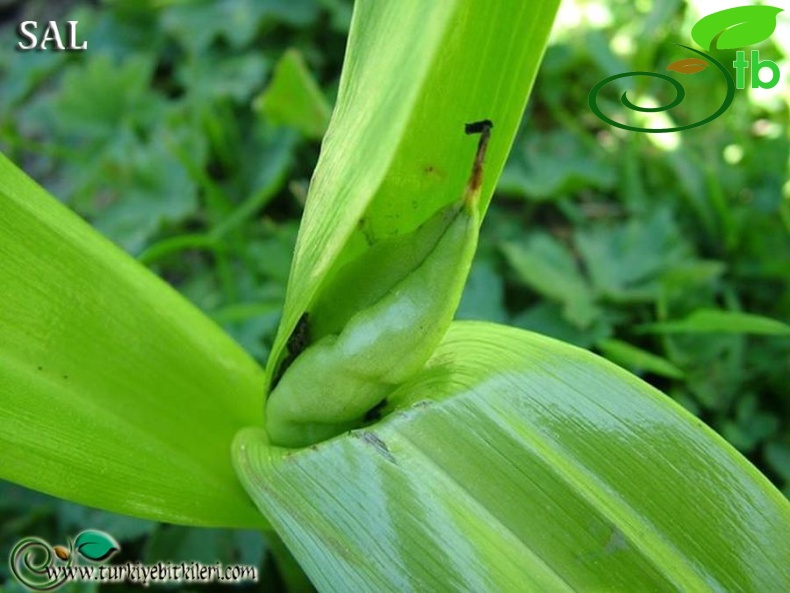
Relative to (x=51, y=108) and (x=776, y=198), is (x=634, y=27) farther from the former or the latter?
(x=51, y=108)

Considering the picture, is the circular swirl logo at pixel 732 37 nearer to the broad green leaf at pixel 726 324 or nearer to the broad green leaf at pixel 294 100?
the broad green leaf at pixel 726 324

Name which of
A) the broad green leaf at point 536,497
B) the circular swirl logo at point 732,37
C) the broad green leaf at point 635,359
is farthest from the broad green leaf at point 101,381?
the circular swirl logo at point 732,37

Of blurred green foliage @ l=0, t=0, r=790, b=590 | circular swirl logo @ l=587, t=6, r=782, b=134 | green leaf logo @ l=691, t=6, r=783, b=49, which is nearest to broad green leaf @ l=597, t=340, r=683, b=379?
blurred green foliage @ l=0, t=0, r=790, b=590

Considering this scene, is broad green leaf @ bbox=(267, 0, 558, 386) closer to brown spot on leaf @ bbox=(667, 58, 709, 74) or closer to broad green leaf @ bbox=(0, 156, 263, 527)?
broad green leaf @ bbox=(0, 156, 263, 527)

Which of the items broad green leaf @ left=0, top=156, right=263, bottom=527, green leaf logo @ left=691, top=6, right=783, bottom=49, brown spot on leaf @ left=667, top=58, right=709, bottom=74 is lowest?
broad green leaf @ left=0, top=156, right=263, bottom=527

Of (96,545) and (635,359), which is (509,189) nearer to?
(635,359)

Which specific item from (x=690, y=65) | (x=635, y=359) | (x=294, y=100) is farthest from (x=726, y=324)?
(x=294, y=100)
